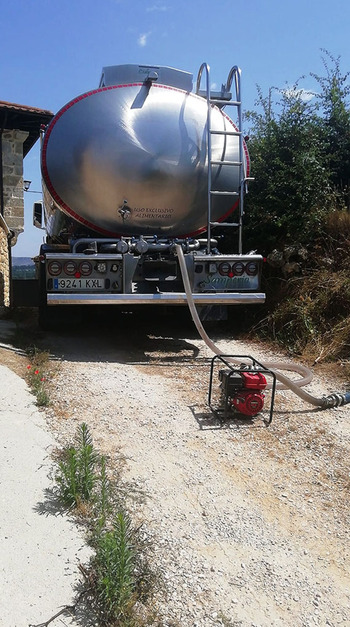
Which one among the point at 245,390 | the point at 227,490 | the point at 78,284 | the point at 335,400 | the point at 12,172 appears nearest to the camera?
the point at 227,490

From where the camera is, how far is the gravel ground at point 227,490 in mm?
1937

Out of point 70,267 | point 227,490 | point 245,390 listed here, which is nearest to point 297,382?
point 245,390

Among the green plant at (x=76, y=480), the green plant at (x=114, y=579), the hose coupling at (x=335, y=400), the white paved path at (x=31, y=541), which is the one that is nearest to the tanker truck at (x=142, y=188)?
the hose coupling at (x=335, y=400)

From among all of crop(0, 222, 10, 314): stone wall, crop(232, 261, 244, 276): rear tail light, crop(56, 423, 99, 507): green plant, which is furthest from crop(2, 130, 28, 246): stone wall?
crop(56, 423, 99, 507): green plant

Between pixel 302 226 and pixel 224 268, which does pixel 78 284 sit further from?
pixel 302 226

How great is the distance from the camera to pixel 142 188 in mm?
5508

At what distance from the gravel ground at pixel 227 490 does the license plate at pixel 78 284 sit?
3.48 ft

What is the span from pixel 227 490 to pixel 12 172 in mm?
11129

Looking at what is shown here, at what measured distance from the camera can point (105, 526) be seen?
222cm

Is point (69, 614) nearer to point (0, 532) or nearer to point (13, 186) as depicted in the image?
point (0, 532)

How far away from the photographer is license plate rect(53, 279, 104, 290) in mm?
5461

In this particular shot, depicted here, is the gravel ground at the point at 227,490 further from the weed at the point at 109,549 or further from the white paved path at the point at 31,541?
the white paved path at the point at 31,541

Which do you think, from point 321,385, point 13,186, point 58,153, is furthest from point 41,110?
point 321,385

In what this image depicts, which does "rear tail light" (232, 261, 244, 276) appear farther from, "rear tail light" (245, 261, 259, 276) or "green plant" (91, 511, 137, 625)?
"green plant" (91, 511, 137, 625)
